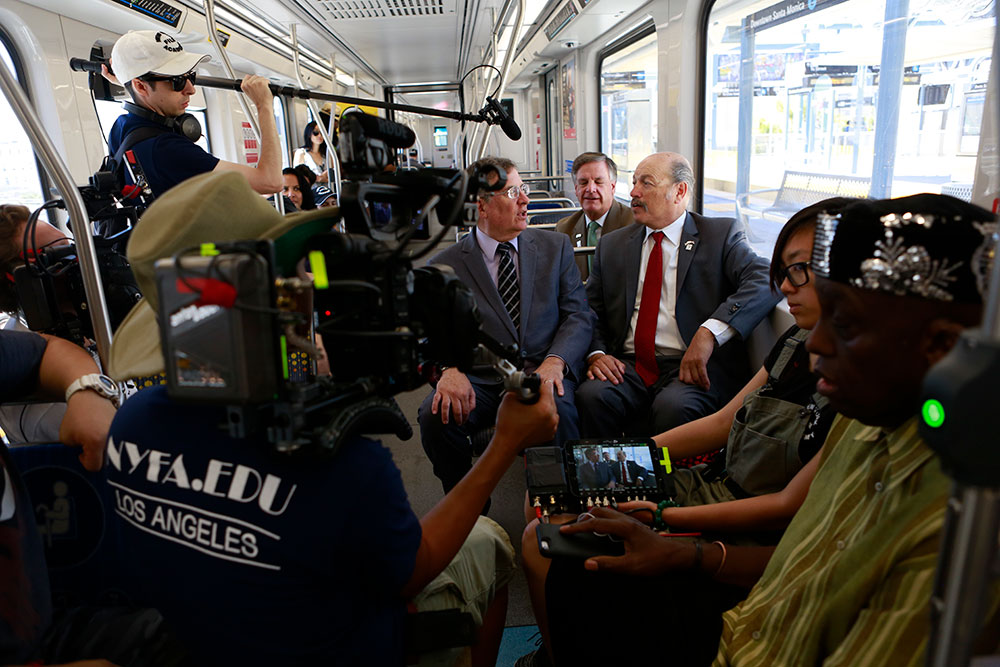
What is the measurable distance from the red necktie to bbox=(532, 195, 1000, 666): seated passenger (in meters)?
1.59

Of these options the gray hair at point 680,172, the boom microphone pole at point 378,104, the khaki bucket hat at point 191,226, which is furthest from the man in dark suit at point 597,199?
the khaki bucket hat at point 191,226

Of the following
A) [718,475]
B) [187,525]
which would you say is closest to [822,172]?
[718,475]

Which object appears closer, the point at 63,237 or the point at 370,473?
the point at 370,473

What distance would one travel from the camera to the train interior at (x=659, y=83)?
235 centimetres

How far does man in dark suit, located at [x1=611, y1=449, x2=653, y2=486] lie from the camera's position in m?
1.77

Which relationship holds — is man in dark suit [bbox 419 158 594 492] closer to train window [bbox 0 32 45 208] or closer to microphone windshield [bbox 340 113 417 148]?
microphone windshield [bbox 340 113 417 148]

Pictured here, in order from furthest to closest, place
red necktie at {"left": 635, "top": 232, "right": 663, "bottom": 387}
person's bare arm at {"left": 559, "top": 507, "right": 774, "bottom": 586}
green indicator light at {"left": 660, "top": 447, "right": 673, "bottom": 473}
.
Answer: red necktie at {"left": 635, "top": 232, "right": 663, "bottom": 387}
green indicator light at {"left": 660, "top": 447, "right": 673, "bottom": 473}
person's bare arm at {"left": 559, "top": 507, "right": 774, "bottom": 586}

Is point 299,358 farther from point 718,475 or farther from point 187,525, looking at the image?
point 718,475

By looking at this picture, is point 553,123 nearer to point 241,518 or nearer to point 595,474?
point 595,474

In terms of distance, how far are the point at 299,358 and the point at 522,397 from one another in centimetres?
59

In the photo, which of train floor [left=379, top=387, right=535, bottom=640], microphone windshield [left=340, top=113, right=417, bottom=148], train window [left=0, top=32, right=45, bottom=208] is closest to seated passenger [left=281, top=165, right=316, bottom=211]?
train window [left=0, top=32, right=45, bottom=208]

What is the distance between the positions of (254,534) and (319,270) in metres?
0.43

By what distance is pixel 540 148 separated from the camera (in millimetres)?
11617

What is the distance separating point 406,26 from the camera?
19.5ft
